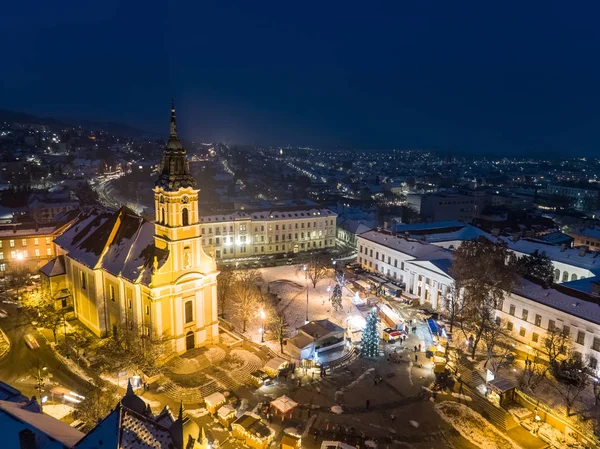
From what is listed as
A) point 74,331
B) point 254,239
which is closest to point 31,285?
point 74,331

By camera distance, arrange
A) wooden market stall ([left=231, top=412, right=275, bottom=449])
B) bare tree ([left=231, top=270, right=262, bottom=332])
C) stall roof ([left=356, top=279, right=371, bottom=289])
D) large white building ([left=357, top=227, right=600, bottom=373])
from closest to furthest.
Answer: wooden market stall ([left=231, top=412, right=275, bottom=449]) < large white building ([left=357, top=227, right=600, bottom=373]) < bare tree ([left=231, top=270, right=262, bottom=332]) < stall roof ([left=356, top=279, right=371, bottom=289])

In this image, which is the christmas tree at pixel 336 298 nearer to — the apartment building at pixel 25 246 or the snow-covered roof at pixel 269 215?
the snow-covered roof at pixel 269 215

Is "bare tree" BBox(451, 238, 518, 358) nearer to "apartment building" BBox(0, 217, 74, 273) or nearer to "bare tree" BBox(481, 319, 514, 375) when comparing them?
"bare tree" BBox(481, 319, 514, 375)

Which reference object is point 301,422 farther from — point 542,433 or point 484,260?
point 484,260

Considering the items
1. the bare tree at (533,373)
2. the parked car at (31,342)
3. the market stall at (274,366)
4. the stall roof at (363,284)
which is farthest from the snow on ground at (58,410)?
the stall roof at (363,284)

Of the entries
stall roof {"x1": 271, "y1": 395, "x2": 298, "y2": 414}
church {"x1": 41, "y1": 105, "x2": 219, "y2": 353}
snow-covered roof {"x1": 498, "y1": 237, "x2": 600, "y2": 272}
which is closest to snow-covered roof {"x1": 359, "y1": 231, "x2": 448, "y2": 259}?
snow-covered roof {"x1": 498, "y1": 237, "x2": 600, "y2": 272}

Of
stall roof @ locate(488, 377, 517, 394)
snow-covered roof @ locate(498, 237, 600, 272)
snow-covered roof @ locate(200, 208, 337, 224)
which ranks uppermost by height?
snow-covered roof @ locate(200, 208, 337, 224)
